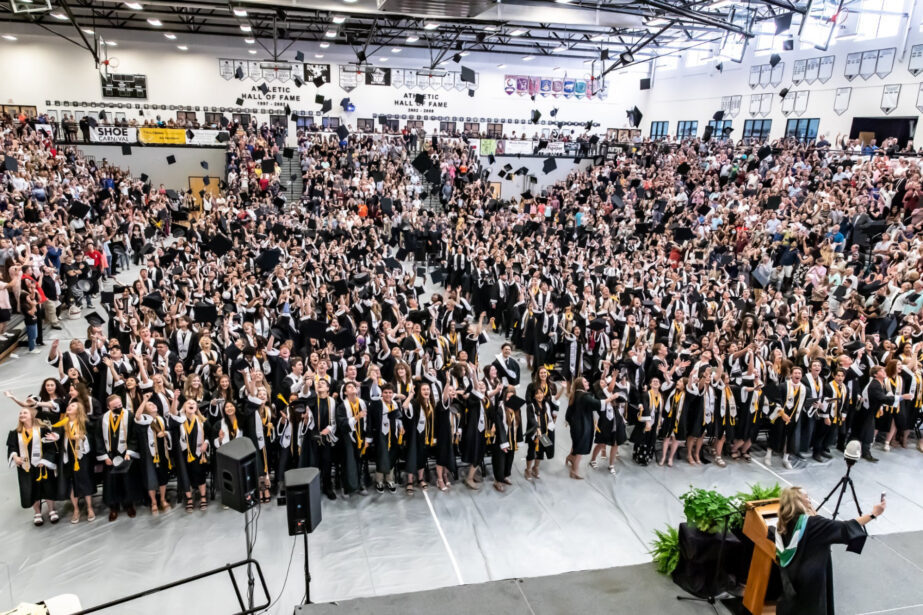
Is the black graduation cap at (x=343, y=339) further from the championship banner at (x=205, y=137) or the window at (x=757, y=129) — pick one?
the window at (x=757, y=129)

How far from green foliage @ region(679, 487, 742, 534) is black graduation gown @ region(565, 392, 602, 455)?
2.04 metres

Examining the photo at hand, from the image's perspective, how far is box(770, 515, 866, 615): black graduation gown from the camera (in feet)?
13.0

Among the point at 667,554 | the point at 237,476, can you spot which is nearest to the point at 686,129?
the point at 667,554

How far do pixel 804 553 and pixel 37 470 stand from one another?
6.43 meters

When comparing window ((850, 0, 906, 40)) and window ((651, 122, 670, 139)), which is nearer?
window ((850, 0, 906, 40))

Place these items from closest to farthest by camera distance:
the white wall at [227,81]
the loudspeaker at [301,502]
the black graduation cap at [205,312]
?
the loudspeaker at [301,502], the black graduation cap at [205,312], the white wall at [227,81]

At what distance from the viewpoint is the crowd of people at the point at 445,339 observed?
6.27 meters

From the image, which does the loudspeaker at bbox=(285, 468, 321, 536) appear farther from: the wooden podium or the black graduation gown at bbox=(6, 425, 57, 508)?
the wooden podium

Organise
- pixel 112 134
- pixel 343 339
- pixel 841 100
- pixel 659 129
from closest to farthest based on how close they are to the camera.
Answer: pixel 343 339 → pixel 841 100 → pixel 112 134 → pixel 659 129

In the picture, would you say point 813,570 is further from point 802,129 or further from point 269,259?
point 802,129

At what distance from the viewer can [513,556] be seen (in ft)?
18.9

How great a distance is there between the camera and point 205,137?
25.4m

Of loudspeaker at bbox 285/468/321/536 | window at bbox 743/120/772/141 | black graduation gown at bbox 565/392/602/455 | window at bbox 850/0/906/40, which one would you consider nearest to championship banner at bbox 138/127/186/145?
black graduation gown at bbox 565/392/602/455

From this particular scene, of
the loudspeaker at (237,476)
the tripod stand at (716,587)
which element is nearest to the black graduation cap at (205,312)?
the loudspeaker at (237,476)
